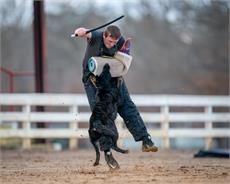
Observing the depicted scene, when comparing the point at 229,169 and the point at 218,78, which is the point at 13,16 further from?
the point at 229,169

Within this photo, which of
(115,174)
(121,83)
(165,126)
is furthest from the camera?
(165,126)

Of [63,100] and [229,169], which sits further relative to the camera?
[63,100]

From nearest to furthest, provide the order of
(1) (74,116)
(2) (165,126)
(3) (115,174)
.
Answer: (3) (115,174) < (1) (74,116) < (2) (165,126)

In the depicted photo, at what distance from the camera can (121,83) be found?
873cm

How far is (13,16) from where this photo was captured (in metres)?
32.9

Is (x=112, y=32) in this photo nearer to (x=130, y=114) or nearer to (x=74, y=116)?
(x=130, y=114)

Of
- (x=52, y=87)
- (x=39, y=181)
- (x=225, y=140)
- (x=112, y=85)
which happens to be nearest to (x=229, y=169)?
(x=112, y=85)

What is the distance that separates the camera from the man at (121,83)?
8461mm

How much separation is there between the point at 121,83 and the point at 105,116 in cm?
50

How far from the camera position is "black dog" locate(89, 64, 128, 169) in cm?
845

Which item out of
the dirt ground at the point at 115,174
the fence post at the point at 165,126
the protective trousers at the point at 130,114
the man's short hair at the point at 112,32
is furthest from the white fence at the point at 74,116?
the man's short hair at the point at 112,32

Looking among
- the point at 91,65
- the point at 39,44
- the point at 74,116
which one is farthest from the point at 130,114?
the point at 39,44

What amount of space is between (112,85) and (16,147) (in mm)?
7907

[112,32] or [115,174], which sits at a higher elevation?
[112,32]
